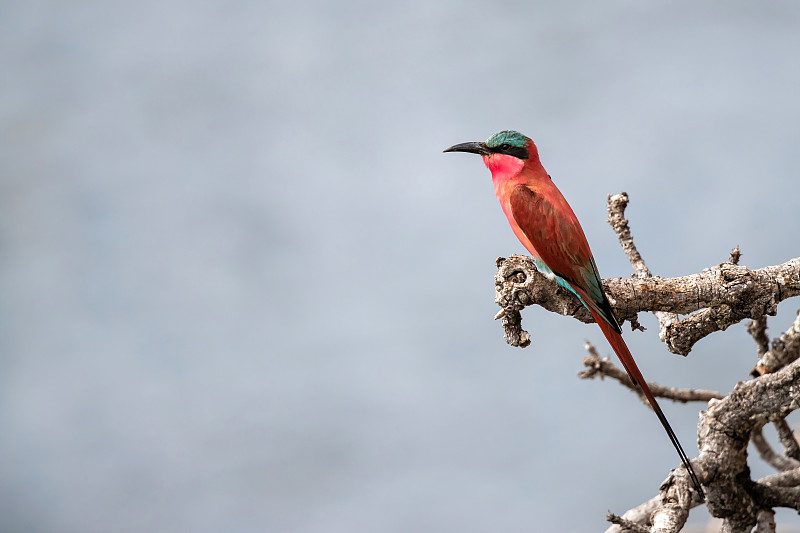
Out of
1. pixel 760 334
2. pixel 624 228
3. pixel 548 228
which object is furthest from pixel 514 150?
pixel 760 334

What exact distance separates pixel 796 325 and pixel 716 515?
1.79 feet

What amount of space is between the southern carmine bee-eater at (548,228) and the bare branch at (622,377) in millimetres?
448

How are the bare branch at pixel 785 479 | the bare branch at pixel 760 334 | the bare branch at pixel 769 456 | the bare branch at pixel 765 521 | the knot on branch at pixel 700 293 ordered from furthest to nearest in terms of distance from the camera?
the bare branch at pixel 769 456
the bare branch at pixel 760 334
the bare branch at pixel 785 479
the bare branch at pixel 765 521
the knot on branch at pixel 700 293

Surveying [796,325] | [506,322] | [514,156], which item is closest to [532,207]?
[514,156]

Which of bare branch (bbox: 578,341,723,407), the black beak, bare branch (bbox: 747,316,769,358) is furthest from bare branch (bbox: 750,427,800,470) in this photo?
the black beak

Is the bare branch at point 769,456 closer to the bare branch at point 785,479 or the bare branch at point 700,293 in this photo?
the bare branch at point 785,479

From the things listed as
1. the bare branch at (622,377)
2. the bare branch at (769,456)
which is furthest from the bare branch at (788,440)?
the bare branch at (622,377)

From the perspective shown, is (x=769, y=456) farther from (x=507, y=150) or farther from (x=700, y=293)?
(x=507, y=150)

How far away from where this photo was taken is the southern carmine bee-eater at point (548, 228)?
1.65 m

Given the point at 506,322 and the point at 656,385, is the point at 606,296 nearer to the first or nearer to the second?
the point at 506,322

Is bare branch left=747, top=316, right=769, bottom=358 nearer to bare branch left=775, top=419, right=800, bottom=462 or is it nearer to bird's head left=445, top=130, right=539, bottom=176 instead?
bare branch left=775, top=419, right=800, bottom=462

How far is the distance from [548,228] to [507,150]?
24 cm

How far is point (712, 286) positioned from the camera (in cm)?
169

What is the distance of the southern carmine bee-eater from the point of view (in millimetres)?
1653
